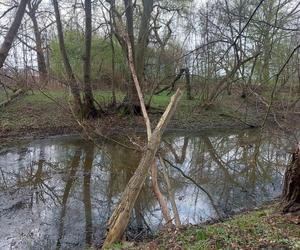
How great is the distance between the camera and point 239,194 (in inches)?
314

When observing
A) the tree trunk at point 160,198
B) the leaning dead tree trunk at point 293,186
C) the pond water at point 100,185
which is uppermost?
the leaning dead tree trunk at point 293,186

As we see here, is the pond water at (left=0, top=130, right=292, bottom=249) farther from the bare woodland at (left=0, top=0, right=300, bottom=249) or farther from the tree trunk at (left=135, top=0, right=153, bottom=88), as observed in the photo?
the tree trunk at (left=135, top=0, right=153, bottom=88)

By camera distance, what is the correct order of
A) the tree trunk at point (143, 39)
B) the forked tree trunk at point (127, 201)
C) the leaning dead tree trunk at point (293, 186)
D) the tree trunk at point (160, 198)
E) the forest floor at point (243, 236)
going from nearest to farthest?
the forest floor at point (243, 236) < the leaning dead tree trunk at point (293, 186) < the forked tree trunk at point (127, 201) < the tree trunk at point (160, 198) < the tree trunk at point (143, 39)

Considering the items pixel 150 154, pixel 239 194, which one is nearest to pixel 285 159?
pixel 239 194

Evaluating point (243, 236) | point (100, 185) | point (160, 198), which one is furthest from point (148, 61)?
point (243, 236)

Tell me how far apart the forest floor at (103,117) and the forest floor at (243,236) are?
28.9ft

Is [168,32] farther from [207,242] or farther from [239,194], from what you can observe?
[207,242]

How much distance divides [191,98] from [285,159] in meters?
10.00

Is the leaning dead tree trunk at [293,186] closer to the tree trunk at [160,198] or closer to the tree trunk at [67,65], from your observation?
the tree trunk at [160,198]

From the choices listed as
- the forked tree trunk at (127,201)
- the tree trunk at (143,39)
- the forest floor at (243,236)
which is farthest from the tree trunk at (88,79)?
the forest floor at (243,236)

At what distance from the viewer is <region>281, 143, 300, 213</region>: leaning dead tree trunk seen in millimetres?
4227

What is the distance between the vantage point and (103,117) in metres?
15.9

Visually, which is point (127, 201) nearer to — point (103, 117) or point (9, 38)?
point (9, 38)

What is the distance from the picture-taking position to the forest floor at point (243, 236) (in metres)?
3.55
